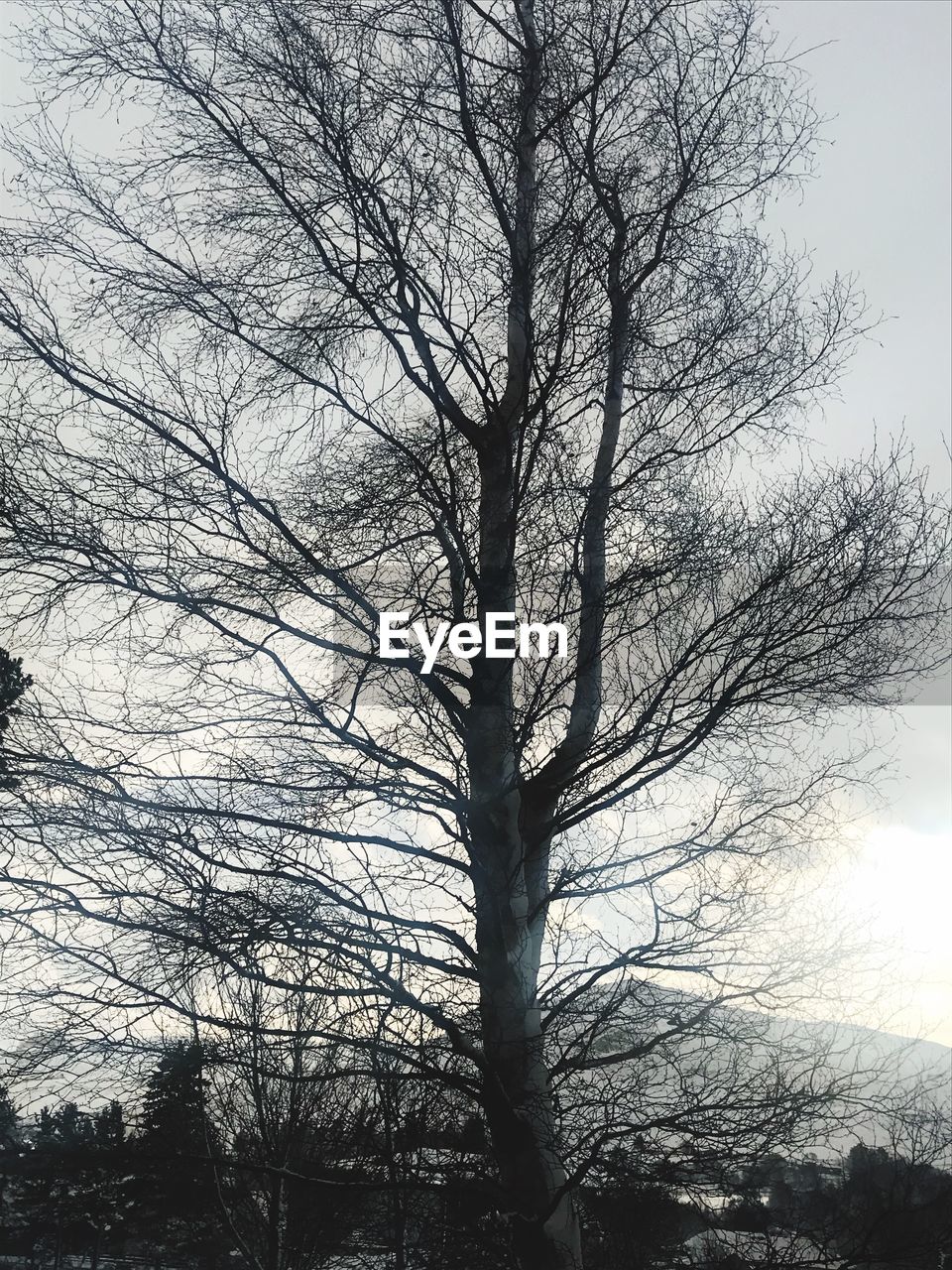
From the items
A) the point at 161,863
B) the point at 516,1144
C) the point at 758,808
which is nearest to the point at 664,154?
the point at 758,808

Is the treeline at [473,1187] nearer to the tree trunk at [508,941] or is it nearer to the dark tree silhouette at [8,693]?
the tree trunk at [508,941]

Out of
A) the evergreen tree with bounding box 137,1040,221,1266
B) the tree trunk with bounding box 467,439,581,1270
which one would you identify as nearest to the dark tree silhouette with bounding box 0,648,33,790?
the evergreen tree with bounding box 137,1040,221,1266

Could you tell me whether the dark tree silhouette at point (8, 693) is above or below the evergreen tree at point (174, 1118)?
above

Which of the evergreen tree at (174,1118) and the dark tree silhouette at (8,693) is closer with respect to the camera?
the dark tree silhouette at (8,693)

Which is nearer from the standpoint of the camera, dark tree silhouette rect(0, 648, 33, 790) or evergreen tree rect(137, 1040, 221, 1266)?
dark tree silhouette rect(0, 648, 33, 790)

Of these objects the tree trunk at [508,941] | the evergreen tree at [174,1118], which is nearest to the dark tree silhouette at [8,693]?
the evergreen tree at [174,1118]

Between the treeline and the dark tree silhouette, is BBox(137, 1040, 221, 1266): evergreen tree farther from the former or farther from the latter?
the dark tree silhouette

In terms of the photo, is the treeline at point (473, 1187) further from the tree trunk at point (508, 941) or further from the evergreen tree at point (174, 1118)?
the tree trunk at point (508, 941)

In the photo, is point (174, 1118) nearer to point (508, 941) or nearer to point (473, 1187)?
point (473, 1187)

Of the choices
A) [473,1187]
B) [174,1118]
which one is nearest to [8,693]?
[473,1187]

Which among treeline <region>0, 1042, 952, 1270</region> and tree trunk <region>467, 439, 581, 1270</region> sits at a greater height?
tree trunk <region>467, 439, 581, 1270</region>

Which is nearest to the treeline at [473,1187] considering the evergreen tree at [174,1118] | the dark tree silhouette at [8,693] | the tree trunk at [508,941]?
the evergreen tree at [174,1118]

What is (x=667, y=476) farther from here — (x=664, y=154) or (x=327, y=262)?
(x=327, y=262)

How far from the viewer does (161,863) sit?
4.23 m
